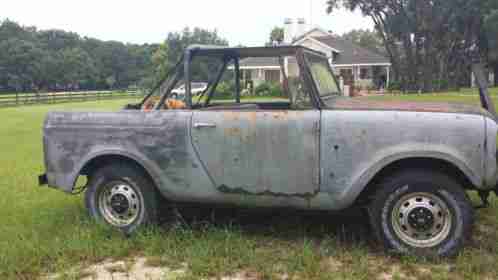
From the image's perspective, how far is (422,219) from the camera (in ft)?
12.4

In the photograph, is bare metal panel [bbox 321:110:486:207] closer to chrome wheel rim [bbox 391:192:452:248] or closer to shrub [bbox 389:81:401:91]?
chrome wheel rim [bbox 391:192:452:248]

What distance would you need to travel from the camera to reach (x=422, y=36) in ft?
119

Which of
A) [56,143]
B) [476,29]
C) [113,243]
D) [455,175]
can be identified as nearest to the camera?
[455,175]

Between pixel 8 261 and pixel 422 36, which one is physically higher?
pixel 422 36

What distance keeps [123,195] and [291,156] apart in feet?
5.57

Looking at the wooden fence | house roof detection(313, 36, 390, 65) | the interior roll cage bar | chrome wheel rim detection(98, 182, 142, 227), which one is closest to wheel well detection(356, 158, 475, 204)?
the interior roll cage bar

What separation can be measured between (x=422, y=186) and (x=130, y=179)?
2.58 meters

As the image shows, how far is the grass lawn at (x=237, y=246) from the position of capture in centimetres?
365

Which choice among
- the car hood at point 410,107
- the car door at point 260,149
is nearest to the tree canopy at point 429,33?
the car hood at point 410,107

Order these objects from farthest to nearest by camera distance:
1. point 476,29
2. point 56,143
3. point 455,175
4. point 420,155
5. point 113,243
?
point 476,29 → point 56,143 → point 113,243 → point 455,175 → point 420,155

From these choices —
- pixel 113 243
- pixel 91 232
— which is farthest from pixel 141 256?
pixel 91 232

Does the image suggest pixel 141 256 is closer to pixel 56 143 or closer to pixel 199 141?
pixel 199 141

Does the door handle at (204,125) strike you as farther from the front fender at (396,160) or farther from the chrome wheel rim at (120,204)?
the front fender at (396,160)

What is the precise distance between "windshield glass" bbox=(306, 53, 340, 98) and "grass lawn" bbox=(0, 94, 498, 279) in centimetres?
129
